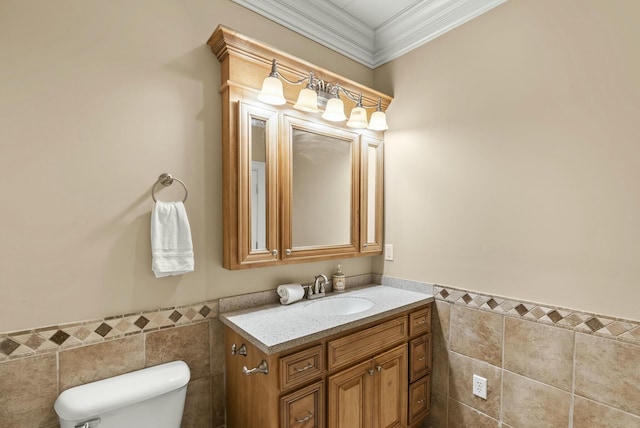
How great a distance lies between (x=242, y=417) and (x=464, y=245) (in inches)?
58.0

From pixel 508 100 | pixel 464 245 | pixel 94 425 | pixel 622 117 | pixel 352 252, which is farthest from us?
pixel 352 252

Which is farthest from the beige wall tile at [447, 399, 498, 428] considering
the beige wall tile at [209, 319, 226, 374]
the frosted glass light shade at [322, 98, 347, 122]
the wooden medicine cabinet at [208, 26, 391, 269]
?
the frosted glass light shade at [322, 98, 347, 122]

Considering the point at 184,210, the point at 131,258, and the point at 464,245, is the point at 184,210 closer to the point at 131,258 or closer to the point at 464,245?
the point at 131,258

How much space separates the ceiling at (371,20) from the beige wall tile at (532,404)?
6.53 feet

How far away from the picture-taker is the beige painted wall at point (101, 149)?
1.08 metres

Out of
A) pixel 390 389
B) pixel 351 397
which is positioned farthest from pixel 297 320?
pixel 390 389

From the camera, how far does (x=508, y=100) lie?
1.56 metres

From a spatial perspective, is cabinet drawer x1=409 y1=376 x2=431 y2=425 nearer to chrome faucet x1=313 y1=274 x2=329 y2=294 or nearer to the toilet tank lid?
chrome faucet x1=313 y1=274 x2=329 y2=294

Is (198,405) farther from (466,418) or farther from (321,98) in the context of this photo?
(321,98)

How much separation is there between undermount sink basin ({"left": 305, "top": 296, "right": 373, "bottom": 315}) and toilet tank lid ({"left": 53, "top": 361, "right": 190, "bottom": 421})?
30.5 inches

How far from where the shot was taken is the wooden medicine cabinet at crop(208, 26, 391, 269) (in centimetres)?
148

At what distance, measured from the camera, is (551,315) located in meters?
1.41

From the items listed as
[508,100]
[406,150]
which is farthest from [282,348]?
[508,100]

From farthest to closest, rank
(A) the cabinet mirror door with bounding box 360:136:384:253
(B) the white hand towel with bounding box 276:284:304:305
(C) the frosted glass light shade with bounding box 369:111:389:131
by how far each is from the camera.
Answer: (A) the cabinet mirror door with bounding box 360:136:384:253
(C) the frosted glass light shade with bounding box 369:111:389:131
(B) the white hand towel with bounding box 276:284:304:305
